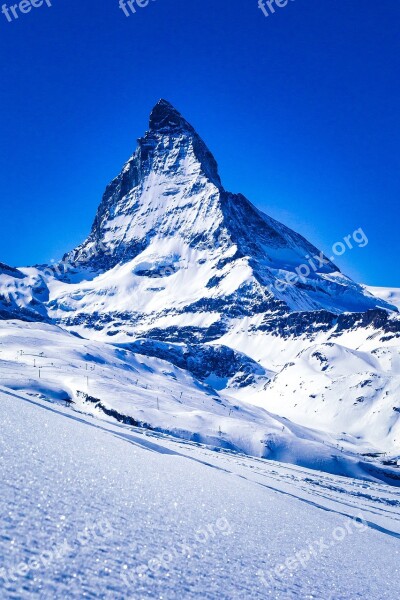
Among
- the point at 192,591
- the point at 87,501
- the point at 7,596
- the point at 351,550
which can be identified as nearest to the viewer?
the point at 7,596

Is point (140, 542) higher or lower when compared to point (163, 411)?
higher

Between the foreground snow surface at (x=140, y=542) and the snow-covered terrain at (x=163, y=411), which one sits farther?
the snow-covered terrain at (x=163, y=411)

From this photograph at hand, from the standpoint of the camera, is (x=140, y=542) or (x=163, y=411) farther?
(x=163, y=411)

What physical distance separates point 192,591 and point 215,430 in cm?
Result: 7446

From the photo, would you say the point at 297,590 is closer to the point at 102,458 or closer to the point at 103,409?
the point at 102,458

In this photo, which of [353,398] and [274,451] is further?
[353,398]

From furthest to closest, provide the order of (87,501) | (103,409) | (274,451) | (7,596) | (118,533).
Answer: (274,451)
(103,409)
(87,501)
(118,533)
(7,596)

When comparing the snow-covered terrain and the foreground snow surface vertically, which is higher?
the foreground snow surface

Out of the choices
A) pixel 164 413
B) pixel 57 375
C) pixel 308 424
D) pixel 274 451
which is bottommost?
pixel 308 424

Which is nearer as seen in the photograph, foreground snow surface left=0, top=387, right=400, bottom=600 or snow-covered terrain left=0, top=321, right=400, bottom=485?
foreground snow surface left=0, top=387, right=400, bottom=600

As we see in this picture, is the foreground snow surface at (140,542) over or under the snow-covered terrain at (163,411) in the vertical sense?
over

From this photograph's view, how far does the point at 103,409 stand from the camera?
7131 cm

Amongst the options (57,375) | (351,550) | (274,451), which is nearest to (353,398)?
(274,451)

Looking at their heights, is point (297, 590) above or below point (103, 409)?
above
